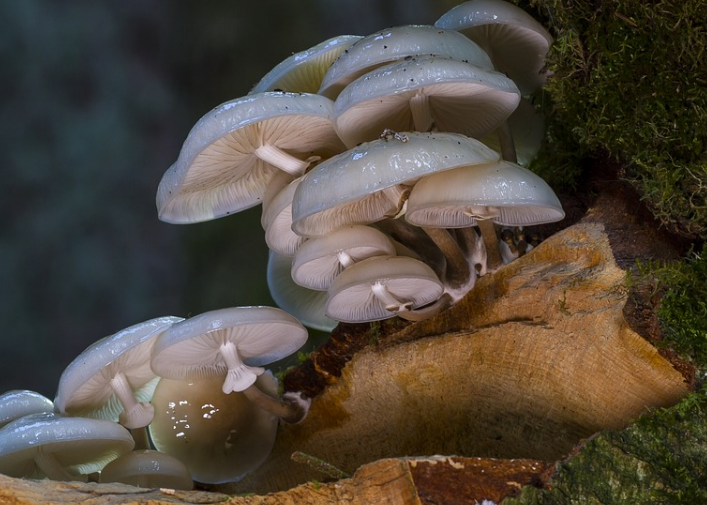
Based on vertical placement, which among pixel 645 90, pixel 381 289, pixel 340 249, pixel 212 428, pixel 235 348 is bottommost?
pixel 212 428

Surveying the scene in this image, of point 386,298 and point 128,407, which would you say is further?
point 128,407

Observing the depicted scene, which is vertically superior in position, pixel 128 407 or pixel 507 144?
pixel 507 144

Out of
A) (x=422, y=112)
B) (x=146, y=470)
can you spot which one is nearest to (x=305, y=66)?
(x=422, y=112)

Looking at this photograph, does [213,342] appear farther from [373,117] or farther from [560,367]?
[560,367]

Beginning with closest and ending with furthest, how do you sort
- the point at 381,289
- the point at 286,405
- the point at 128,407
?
the point at 381,289
the point at 128,407
the point at 286,405

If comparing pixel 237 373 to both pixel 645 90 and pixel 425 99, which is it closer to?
pixel 425 99

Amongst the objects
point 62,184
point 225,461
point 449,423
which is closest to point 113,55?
point 62,184

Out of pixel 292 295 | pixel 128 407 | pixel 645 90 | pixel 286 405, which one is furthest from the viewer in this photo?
pixel 292 295
